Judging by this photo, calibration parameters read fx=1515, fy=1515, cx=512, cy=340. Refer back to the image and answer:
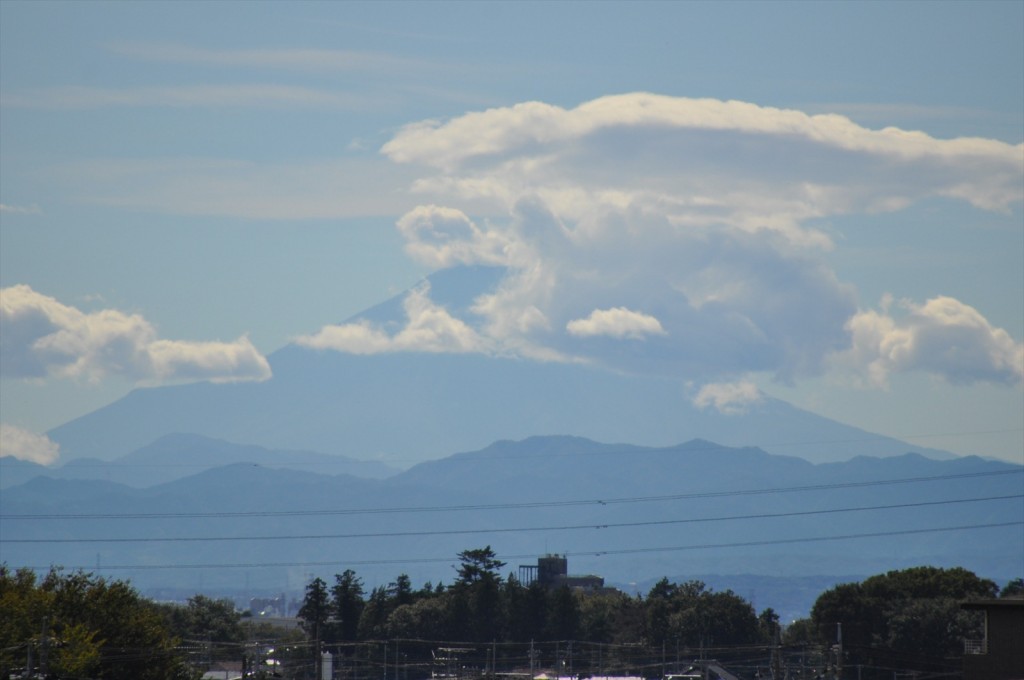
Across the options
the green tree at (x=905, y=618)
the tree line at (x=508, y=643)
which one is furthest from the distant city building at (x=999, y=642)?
the green tree at (x=905, y=618)

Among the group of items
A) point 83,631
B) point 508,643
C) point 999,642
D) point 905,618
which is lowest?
point 508,643

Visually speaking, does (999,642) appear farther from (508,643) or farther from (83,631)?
(508,643)

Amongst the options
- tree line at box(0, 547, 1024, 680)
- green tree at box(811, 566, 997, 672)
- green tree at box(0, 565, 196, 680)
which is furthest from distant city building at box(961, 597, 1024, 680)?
green tree at box(811, 566, 997, 672)

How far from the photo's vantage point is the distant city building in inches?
3344

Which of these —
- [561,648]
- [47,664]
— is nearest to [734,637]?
[561,648]

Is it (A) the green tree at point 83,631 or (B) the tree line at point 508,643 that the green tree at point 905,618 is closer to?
(B) the tree line at point 508,643

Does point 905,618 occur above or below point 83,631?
below

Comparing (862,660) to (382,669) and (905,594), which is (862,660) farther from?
(382,669)

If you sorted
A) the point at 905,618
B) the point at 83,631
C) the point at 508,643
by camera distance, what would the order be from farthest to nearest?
1. the point at 508,643
2. the point at 905,618
3. the point at 83,631

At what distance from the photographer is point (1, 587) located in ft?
310

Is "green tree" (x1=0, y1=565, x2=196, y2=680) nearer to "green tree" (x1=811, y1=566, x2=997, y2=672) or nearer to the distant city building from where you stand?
the distant city building

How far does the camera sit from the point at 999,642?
281ft

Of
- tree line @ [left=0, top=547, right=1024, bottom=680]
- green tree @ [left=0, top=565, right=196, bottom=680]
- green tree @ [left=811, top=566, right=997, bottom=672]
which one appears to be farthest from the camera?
green tree @ [left=811, top=566, right=997, bottom=672]

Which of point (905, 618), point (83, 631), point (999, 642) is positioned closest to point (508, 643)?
point (905, 618)
